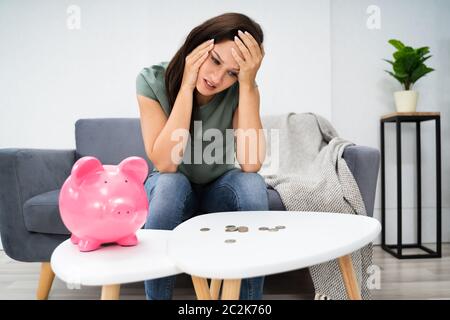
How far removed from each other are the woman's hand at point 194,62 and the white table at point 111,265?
50cm

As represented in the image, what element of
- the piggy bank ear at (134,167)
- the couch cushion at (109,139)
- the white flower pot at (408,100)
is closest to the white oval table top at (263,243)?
the piggy bank ear at (134,167)

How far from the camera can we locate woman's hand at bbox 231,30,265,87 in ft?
3.01

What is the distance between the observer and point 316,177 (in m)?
1.34

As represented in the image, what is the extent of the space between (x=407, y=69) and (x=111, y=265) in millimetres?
1762

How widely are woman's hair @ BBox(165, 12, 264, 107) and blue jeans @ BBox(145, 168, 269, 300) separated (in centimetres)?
26

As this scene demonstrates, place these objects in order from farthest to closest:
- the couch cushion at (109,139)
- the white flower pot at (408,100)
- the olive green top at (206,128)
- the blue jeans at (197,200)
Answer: the white flower pot at (408,100) → the couch cushion at (109,139) → the olive green top at (206,128) → the blue jeans at (197,200)

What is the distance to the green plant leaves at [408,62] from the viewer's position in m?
1.70

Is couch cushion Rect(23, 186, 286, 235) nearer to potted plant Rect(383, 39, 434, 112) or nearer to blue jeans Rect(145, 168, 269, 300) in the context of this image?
blue jeans Rect(145, 168, 269, 300)

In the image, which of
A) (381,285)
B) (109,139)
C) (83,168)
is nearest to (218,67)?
(83,168)

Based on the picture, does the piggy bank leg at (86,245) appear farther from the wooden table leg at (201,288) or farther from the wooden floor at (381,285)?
the wooden floor at (381,285)
